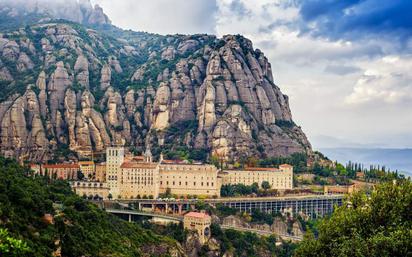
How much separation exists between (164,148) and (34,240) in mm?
93578

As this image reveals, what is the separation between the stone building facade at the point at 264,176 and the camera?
11469 cm

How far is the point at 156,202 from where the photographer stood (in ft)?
326

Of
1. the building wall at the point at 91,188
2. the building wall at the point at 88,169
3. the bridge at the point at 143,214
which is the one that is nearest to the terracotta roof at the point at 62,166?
the building wall at the point at 88,169

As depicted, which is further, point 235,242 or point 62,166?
point 62,166

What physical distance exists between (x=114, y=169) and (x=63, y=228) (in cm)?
5617

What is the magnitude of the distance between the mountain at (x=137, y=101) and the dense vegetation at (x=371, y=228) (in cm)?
9602

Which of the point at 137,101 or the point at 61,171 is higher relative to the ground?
the point at 137,101

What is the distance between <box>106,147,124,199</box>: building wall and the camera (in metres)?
104

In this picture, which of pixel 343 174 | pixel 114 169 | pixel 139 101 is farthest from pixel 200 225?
pixel 139 101

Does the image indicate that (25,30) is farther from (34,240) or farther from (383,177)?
(34,240)

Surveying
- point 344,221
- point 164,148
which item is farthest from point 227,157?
point 344,221

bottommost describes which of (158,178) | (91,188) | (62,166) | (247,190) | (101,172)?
(247,190)

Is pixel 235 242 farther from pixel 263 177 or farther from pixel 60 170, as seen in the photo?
pixel 60 170

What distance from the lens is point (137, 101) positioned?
150 metres
